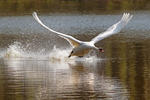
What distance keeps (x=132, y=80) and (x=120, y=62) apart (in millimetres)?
3518

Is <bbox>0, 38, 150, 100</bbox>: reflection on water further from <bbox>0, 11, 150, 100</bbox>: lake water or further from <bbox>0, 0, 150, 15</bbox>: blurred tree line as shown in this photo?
<bbox>0, 0, 150, 15</bbox>: blurred tree line

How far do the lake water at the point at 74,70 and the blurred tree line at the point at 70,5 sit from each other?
20388 mm

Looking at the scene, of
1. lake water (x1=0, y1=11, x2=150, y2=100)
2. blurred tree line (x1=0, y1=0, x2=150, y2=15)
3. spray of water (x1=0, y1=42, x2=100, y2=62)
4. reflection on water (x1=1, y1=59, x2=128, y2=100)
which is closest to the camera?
reflection on water (x1=1, y1=59, x2=128, y2=100)

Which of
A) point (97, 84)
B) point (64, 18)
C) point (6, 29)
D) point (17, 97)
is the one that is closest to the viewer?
point (17, 97)

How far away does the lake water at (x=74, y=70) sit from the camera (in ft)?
45.3

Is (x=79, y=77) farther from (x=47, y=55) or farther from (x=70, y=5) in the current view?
(x=70, y=5)

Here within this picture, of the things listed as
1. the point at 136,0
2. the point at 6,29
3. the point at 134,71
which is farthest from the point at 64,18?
the point at 134,71

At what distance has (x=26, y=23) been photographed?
41406mm

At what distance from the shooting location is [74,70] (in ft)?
57.9

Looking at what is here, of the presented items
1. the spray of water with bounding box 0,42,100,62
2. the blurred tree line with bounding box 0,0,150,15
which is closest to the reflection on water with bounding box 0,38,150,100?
the spray of water with bounding box 0,42,100,62

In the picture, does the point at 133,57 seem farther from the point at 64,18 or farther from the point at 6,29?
the point at 64,18

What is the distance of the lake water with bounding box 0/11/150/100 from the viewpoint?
13.8 metres

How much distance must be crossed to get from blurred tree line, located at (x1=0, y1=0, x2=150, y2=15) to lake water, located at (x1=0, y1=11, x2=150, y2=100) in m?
20.4

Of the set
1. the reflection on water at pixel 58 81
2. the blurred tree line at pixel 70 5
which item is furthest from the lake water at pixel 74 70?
the blurred tree line at pixel 70 5
